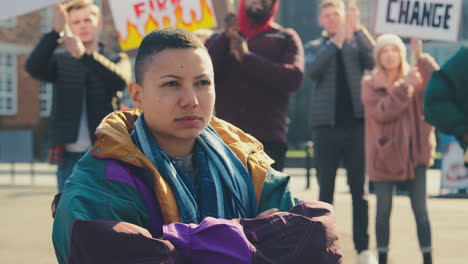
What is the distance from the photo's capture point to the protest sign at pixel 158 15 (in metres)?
5.23

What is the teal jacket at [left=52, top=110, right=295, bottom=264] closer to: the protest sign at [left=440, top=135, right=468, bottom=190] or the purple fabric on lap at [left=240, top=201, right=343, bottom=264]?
the purple fabric on lap at [left=240, top=201, right=343, bottom=264]

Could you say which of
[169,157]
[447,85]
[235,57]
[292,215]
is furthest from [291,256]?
[235,57]

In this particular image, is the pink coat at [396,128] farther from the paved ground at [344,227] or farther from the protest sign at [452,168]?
the protest sign at [452,168]

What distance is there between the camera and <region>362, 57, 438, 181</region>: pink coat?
6012mm

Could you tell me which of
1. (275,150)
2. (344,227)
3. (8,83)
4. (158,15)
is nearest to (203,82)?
(275,150)

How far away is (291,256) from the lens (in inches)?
82.4

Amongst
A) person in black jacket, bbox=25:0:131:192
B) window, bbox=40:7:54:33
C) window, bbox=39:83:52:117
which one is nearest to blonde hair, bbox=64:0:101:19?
person in black jacket, bbox=25:0:131:192

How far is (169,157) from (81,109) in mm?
2815

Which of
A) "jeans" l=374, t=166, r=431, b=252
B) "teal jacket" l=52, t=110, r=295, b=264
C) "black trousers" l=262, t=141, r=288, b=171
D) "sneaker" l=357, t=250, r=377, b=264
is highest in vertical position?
"teal jacket" l=52, t=110, r=295, b=264

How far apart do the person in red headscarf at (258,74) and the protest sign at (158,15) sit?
0.23 m

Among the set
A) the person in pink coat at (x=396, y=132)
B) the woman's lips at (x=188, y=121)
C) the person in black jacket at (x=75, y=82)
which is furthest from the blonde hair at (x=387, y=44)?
the woman's lips at (x=188, y=121)

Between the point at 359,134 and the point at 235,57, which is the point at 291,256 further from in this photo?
the point at 359,134

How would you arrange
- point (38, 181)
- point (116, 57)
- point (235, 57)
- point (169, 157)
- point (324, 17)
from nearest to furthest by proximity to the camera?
point (169, 157)
point (235, 57)
point (116, 57)
point (324, 17)
point (38, 181)

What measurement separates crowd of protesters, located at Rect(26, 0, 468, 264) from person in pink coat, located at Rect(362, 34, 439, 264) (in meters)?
0.01
